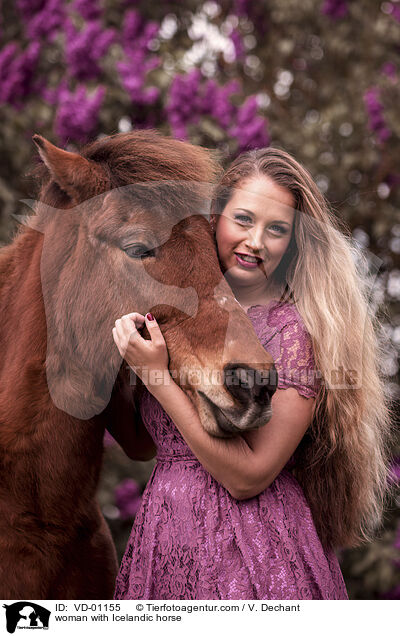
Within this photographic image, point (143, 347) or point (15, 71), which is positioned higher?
point (143, 347)

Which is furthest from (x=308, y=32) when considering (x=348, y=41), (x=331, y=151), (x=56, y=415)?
(x=56, y=415)

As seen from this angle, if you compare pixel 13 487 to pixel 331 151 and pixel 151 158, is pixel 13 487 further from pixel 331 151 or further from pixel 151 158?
pixel 331 151

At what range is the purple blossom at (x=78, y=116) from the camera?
3346 mm

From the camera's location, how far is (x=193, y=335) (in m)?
1.57

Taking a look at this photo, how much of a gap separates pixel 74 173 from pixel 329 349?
2.91 ft

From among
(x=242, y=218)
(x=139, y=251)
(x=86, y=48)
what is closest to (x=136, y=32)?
(x=86, y=48)

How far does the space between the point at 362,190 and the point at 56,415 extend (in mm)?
3062

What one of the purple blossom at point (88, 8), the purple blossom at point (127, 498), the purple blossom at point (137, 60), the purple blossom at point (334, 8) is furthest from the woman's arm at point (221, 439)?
the purple blossom at point (334, 8)

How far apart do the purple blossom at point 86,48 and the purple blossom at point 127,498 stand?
95.9 inches

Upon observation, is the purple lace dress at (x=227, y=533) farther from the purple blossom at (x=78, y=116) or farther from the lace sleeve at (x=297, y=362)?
the purple blossom at (x=78, y=116)

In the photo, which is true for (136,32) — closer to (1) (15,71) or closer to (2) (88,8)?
(2) (88,8)

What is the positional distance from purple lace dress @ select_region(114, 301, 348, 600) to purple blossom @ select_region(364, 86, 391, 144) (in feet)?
7.89

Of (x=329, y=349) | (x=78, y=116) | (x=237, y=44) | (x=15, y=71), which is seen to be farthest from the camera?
(x=237, y=44)
